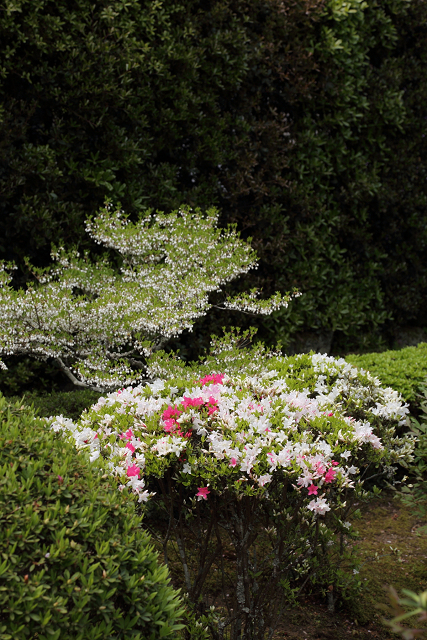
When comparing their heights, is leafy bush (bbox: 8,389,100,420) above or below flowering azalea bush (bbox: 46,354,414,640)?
above

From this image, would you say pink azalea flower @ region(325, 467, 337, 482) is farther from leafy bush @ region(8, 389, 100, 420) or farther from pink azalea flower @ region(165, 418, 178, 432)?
leafy bush @ region(8, 389, 100, 420)

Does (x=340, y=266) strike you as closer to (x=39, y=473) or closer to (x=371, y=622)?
(x=371, y=622)

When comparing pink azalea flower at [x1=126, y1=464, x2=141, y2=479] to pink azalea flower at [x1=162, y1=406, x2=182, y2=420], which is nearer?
pink azalea flower at [x1=126, y1=464, x2=141, y2=479]

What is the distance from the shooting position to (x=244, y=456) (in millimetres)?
2574

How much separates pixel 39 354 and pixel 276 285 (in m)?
3.94

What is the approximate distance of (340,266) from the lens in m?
9.08

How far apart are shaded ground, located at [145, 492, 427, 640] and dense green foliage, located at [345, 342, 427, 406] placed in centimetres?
127

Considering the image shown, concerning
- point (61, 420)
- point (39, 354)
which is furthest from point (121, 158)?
point (61, 420)

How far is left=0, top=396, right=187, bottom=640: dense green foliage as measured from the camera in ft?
5.13

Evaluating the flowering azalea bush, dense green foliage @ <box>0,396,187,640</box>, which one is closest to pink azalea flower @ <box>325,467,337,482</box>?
the flowering azalea bush

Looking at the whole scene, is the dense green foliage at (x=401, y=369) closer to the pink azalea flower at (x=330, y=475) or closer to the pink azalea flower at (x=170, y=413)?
the pink azalea flower at (x=330, y=475)

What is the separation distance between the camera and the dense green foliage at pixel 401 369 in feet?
19.3

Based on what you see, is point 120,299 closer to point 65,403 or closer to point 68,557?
point 65,403

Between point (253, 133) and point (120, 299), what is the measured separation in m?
4.31
